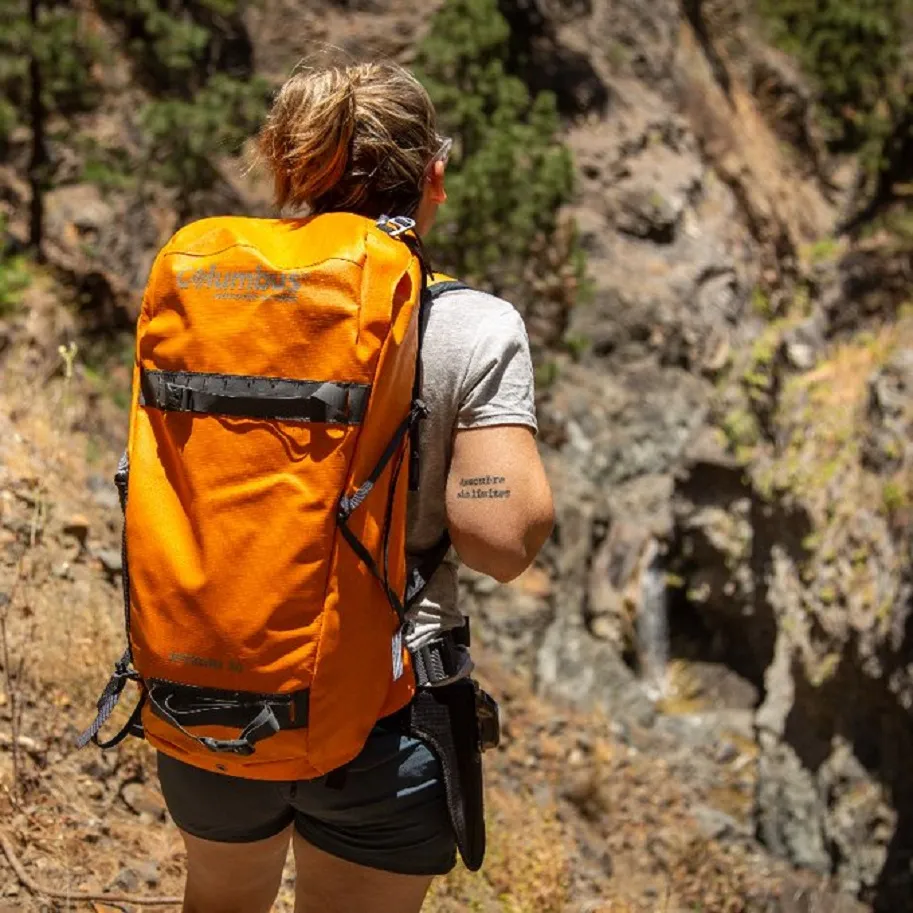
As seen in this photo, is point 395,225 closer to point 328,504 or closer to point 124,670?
point 328,504

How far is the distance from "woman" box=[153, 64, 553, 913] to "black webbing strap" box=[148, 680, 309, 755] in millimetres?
152

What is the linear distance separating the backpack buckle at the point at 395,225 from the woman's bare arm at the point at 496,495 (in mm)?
326

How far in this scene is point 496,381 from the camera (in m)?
1.66

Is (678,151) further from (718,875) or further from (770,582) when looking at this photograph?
(718,875)

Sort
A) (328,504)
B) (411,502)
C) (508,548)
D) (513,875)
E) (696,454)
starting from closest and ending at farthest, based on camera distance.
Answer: (328,504) → (508,548) → (411,502) → (513,875) → (696,454)

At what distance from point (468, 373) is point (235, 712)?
615mm

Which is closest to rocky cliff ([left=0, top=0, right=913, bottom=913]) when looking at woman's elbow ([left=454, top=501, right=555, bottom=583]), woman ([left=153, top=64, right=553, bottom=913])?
woman ([left=153, top=64, right=553, bottom=913])

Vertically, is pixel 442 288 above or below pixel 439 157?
below

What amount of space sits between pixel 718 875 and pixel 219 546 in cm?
558

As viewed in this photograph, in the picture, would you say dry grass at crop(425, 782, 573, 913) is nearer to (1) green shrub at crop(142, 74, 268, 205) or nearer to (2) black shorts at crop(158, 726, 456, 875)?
(2) black shorts at crop(158, 726, 456, 875)

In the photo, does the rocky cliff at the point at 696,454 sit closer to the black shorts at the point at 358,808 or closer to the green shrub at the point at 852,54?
the green shrub at the point at 852,54

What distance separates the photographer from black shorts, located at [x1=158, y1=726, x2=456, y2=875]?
5.64ft

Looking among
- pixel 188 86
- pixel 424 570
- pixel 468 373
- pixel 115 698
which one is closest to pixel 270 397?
pixel 468 373

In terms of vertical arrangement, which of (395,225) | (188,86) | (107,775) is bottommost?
(107,775)
